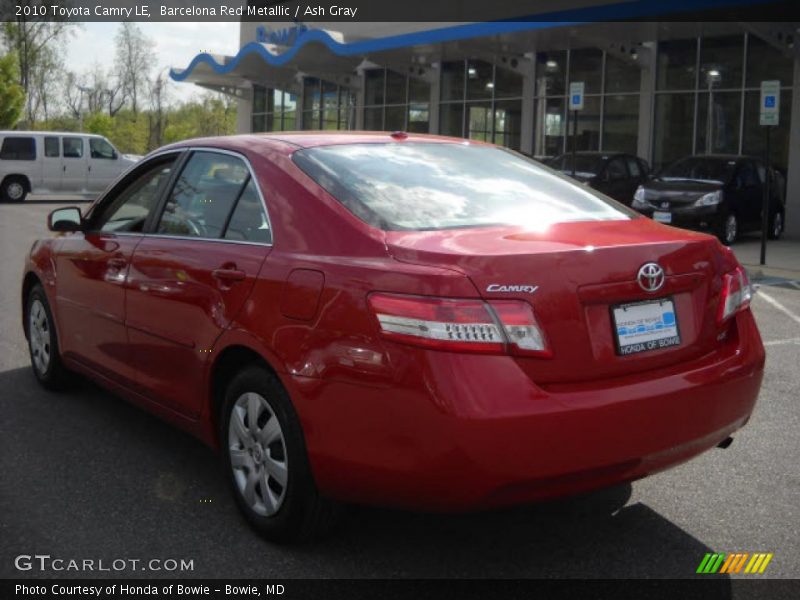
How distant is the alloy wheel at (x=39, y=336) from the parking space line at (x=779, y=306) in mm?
6716

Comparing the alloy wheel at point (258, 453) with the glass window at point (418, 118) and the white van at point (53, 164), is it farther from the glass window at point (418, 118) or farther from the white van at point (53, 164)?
the glass window at point (418, 118)

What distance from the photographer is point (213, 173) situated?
4.49 meters

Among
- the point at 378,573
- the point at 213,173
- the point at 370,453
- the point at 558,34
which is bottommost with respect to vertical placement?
the point at 378,573

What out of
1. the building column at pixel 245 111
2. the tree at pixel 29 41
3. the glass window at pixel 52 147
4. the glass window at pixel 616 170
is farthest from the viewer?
the tree at pixel 29 41

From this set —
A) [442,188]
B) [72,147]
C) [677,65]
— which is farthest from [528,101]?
[442,188]

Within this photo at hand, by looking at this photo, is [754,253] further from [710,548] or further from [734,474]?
[710,548]

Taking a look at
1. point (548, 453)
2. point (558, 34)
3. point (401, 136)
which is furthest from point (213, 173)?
point (558, 34)

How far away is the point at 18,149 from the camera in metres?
27.2

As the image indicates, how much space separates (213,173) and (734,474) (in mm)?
2834

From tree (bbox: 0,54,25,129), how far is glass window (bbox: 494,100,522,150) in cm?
2564

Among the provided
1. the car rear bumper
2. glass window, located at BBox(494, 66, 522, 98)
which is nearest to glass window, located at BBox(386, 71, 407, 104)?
glass window, located at BBox(494, 66, 522, 98)

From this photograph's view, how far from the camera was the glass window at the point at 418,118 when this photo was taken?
3244 cm

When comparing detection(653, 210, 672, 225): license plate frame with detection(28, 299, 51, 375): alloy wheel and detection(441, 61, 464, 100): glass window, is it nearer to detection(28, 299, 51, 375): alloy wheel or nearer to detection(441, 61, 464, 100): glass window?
detection(28, 299, 51, 375): alloy wheel

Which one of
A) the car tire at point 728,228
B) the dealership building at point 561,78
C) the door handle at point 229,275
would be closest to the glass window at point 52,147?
the dealership building at point 561,78
